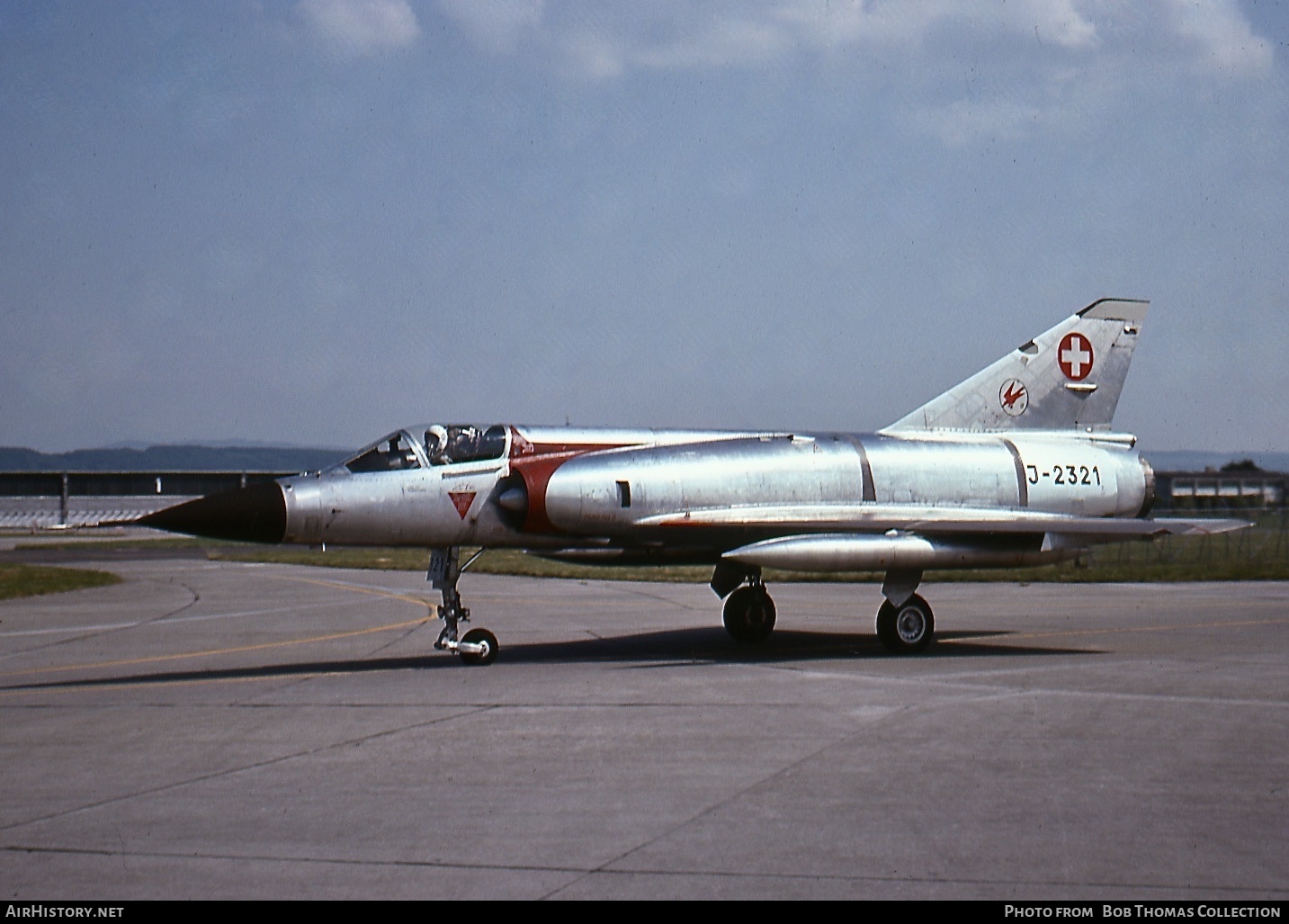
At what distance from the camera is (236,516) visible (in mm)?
12891

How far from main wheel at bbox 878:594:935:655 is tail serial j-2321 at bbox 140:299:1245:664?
0.07 ft

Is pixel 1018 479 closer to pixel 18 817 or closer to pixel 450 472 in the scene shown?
pixel 450 472

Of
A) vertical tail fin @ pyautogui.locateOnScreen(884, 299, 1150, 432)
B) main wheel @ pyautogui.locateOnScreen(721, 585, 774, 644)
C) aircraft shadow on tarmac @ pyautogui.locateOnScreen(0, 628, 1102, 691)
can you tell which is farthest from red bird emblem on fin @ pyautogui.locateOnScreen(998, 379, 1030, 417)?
main wheel @ pyautogui.locateOnScreen(721, 585, 774, 644)

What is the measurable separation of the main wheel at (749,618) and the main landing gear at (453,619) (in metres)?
3.93

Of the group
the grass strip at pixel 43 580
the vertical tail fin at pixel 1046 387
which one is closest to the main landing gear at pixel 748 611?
the vertical tail fin at pixel 1046 387

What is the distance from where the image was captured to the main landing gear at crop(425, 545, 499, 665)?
14.3 metres

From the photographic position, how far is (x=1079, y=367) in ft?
61.1

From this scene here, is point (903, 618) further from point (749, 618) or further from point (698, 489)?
point (698, 489)

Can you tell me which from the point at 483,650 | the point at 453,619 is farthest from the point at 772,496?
the point at 453,619

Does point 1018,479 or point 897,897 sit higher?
point 1018,479

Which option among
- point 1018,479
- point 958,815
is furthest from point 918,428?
point 958,815

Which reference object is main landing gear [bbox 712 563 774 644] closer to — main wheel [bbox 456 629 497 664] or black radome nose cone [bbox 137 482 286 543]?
main wheel [bbox 456 629 497 664]

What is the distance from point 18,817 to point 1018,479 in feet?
44.2

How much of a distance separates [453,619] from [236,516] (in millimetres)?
2832
